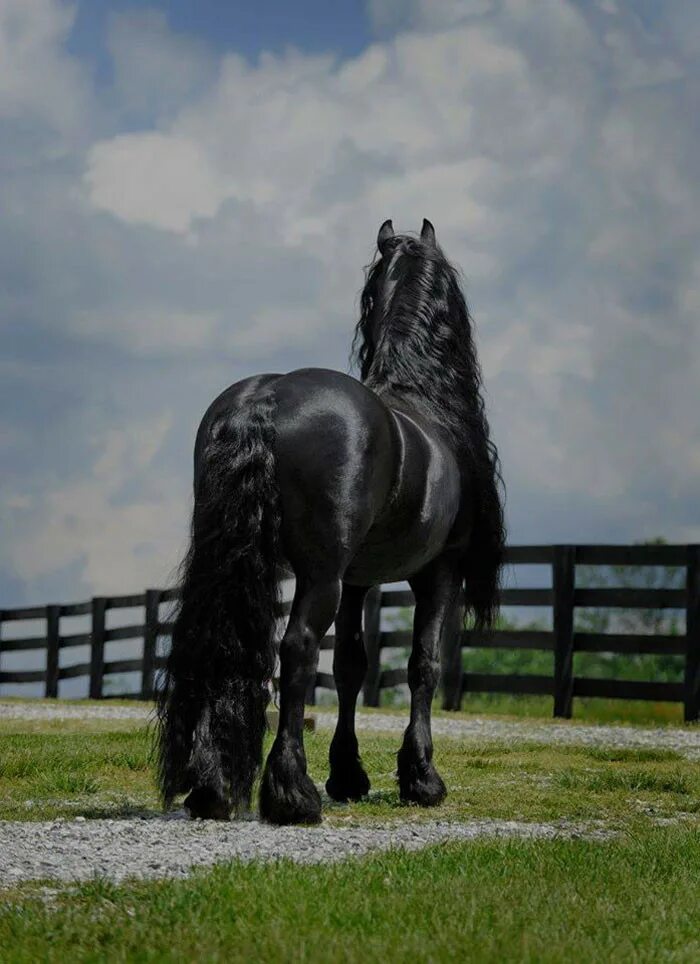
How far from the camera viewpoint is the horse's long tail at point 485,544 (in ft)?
24.3

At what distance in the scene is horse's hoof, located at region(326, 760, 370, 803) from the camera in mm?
7094

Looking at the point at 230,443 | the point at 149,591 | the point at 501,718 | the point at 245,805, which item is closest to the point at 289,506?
the point at 230,443

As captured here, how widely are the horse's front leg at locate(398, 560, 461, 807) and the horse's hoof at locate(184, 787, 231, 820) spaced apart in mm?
1290

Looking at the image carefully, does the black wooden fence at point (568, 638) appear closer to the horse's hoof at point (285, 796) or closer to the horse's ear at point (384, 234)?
the horse's ear at point (384, 234)

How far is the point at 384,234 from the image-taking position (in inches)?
309

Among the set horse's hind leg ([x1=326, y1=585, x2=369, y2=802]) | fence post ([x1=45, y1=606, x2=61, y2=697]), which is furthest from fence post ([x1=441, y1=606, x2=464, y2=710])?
fence post ([x1=45, y1=606, x2=61, y2=697])

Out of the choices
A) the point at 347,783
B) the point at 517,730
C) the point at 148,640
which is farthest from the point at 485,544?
the point at 148,640

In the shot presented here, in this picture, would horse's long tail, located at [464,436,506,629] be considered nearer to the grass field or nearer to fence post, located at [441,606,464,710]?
the grass field

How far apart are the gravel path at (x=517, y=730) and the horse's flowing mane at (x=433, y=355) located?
3680 mm

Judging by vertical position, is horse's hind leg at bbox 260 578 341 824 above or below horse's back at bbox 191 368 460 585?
below

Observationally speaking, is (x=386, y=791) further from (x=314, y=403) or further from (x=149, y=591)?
(x=149, y=591)

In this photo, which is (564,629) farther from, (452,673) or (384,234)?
(384,234)

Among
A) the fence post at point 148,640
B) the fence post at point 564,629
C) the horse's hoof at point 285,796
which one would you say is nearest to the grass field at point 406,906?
the horse's hoof at point 285,796

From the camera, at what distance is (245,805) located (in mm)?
5973
